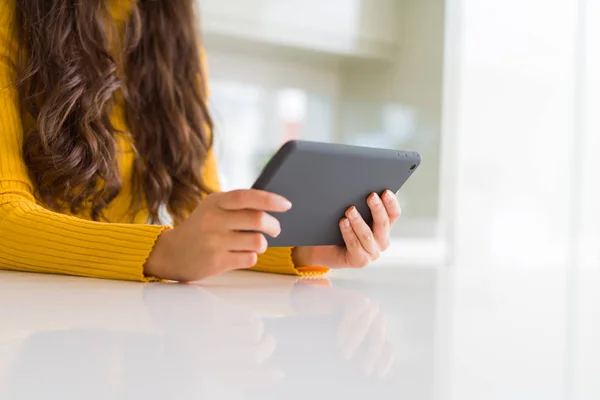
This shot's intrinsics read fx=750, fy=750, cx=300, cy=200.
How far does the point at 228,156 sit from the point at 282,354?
2.84m

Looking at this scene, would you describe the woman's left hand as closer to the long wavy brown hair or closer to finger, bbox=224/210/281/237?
finger, bbox=224/210/281/237

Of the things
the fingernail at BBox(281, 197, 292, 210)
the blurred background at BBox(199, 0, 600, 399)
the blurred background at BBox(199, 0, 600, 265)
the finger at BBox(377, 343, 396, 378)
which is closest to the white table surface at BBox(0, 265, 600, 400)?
the finger at BBox(377, 343, 396, 378)

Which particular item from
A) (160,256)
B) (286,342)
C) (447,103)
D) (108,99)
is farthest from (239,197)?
(447,103)

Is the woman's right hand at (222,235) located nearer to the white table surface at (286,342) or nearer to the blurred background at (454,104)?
the white table surface at (286,342)

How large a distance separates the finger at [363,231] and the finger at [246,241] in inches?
5.5

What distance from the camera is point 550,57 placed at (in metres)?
3.33

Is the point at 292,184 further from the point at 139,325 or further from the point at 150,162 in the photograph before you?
the point at 150,162

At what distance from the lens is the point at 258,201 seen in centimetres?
80

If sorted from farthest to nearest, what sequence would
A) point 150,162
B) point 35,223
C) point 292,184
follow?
point 150,162 → point 35,223 → point 292,184

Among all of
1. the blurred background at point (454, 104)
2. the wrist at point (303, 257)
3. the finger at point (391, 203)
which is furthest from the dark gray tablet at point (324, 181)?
the blurred background at point (454, 104)

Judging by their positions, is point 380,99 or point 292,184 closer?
point 292,184

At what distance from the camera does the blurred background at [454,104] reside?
3121 mm

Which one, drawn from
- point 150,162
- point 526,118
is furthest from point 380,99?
point 150,162

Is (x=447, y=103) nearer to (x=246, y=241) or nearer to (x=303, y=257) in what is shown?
(x=303, y=257)
